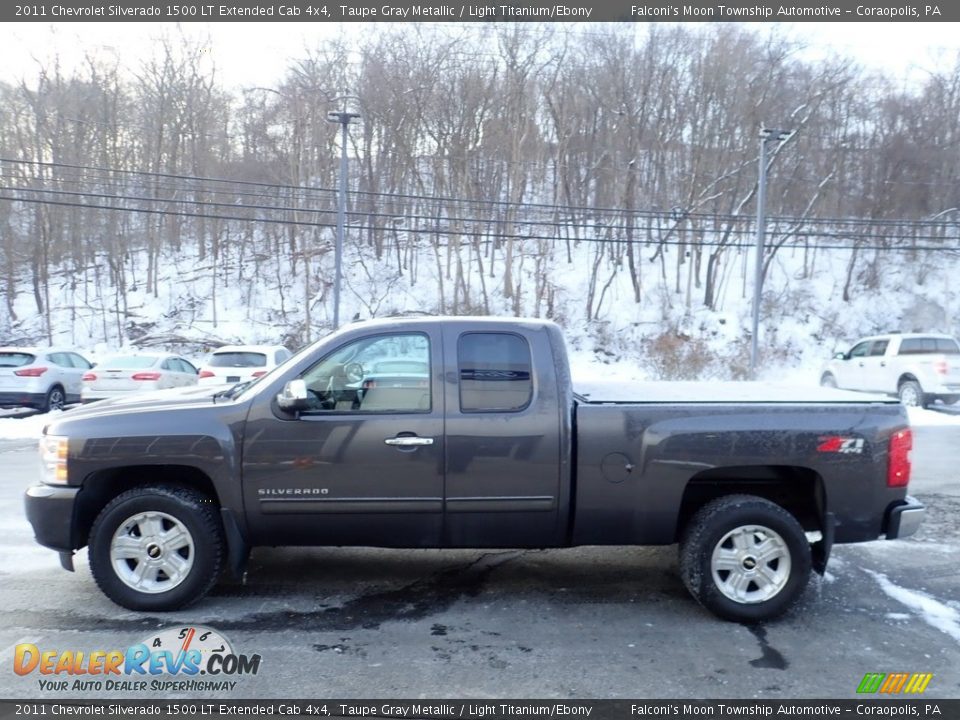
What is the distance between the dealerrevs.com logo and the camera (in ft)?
13.0

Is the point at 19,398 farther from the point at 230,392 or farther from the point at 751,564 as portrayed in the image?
the point at 751,564

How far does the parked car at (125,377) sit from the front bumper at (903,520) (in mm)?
15618

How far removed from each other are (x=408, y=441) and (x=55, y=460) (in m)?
2.24

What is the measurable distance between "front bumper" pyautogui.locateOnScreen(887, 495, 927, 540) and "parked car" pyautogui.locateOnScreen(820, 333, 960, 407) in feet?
51.1

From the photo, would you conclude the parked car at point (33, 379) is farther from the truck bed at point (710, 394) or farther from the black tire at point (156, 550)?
the truck bed at point (710, 394)

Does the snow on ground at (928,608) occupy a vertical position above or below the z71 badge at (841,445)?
below

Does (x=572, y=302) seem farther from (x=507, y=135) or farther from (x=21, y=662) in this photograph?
(x=21, y=662)

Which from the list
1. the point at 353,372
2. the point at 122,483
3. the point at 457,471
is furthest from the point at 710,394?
the point at 122,483

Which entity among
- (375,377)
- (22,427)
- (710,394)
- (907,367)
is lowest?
(22,427)

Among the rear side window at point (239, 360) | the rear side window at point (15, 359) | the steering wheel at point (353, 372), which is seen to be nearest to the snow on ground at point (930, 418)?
the rear side window at point (239, 360)

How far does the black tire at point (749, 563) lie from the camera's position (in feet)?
15.8

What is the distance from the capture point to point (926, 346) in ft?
63.9

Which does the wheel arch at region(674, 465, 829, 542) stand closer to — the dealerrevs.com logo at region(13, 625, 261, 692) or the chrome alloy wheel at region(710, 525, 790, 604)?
the chrome alloy wheel at region(710, 525, 790, 604)

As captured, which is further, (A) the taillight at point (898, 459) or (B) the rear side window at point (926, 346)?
(B) the rear side window at point (926, 346)
